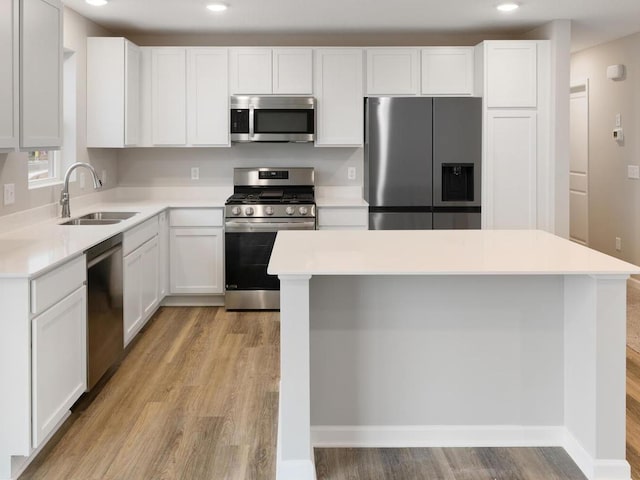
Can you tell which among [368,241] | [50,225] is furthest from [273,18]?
[368,241]

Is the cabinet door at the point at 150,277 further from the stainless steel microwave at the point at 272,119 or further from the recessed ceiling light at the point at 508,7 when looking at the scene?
the recessed ceiling light at the point at 508,7

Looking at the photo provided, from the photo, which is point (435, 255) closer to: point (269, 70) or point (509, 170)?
point (509, 170)

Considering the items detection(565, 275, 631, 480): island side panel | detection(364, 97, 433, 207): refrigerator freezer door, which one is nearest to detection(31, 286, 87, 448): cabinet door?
detection(565, 275, 631, 480): island side panel

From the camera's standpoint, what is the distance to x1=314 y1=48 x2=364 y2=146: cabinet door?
5609 mm

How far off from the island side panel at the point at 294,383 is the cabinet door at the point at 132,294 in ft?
5.98

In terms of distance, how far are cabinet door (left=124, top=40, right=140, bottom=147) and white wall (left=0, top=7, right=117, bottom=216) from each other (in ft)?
0.97

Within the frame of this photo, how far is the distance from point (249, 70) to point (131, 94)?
3.12 ft

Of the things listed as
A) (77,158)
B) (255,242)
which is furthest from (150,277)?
(77,158)

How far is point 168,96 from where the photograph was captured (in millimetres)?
5629

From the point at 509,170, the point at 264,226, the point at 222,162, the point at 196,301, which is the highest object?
the point at 222,162

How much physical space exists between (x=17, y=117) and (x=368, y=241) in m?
1.66

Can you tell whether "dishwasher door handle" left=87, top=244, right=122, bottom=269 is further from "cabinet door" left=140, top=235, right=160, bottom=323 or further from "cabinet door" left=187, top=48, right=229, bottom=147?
"cabinet door" left=187, top=48, right=229, bottom=147

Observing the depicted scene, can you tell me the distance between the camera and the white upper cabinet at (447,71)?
5.60 metres

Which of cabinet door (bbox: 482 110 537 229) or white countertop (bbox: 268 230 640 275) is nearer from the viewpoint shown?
white countertop (bbox: 268 230 640 275)
